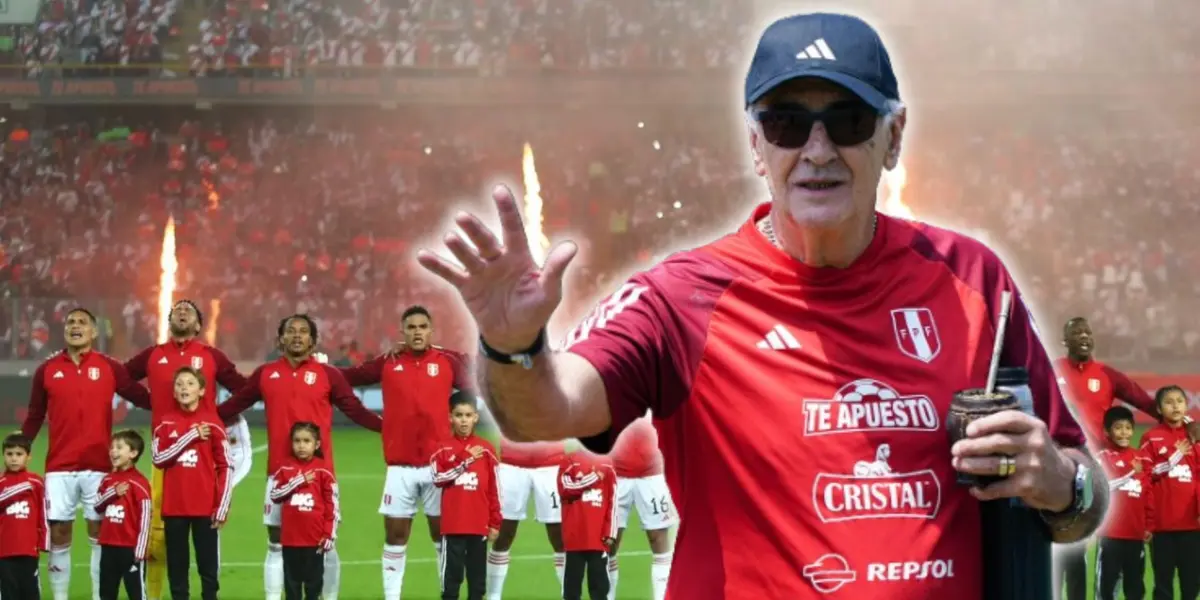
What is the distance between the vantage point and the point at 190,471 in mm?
10172

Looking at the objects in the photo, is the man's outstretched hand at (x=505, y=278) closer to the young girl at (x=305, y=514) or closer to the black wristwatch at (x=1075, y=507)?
the black wristwatch at (x=1075, y=507)

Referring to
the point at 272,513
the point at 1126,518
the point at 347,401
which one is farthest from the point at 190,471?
the point at 1126,518

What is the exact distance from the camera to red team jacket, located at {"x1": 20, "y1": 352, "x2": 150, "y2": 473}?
1084 cm

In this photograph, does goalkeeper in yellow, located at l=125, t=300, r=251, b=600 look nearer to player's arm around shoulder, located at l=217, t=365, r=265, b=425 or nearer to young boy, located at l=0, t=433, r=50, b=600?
player's arm around shoulder, located at l=217, t=365, r=265, b=425

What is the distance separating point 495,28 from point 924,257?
2733 centimetres

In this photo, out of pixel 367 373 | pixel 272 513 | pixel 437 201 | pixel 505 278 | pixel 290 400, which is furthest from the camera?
pixel 437 201

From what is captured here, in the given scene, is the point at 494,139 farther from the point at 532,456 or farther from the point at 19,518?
the point at 19,518

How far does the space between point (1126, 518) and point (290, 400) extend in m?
5.51

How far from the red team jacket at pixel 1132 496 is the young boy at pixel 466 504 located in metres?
3.92

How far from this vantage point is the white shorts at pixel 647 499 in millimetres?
10547

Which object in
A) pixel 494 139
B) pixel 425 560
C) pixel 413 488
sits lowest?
pixel 425 560

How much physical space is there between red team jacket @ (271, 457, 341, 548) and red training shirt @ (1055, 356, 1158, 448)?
188 inches

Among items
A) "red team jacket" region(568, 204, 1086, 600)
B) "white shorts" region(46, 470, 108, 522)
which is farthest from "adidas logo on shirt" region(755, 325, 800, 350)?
"white shorts" region(46, 470, 108, 522)

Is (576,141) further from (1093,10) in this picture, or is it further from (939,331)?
(939,331)
